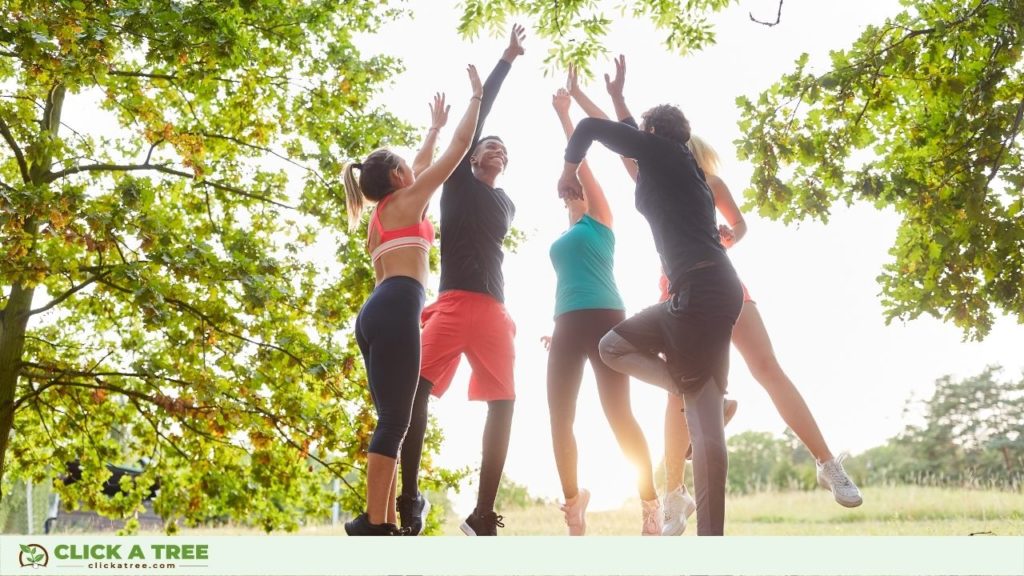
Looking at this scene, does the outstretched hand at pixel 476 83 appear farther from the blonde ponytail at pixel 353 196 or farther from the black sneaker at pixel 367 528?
the black sneaker at pixel 367 528

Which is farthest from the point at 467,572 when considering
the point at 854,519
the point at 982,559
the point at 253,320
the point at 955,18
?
the point at 854,519

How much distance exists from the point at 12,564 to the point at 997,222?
706 centimetres

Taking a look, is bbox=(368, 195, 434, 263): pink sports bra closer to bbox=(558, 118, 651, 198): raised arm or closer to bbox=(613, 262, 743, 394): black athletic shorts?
bbox=(558, 118, 651, 198): raised arm

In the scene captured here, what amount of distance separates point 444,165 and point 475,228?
0.58 metres

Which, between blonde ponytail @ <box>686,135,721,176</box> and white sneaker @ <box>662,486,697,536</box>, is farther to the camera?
blonde ponytail @ <box>686,135,721,176</box>

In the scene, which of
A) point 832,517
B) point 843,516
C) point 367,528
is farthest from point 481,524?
point 832,517

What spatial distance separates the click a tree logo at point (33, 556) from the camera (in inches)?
141

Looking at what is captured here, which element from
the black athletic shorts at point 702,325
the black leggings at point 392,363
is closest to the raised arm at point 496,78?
the black leggings at point 392,363

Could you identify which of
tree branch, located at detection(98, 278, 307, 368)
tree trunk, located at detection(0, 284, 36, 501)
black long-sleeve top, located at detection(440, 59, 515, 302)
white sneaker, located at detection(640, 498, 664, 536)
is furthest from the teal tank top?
tree trunk, located at detection(0, 284, 36, 501)

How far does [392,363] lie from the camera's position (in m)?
3.63

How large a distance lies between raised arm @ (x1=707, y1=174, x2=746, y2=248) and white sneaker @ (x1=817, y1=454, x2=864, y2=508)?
1220 mm

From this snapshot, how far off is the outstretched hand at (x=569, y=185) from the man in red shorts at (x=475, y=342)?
69 cm

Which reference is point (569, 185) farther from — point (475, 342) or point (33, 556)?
point (33, 556)

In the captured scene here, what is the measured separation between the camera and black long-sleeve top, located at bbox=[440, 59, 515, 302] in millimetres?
4242
